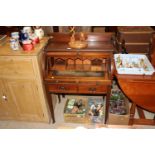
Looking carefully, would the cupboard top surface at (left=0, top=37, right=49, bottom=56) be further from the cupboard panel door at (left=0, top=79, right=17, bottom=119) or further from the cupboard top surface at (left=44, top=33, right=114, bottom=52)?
the cupboard panel door at (left=0, top=79, right=17, bottom=119)

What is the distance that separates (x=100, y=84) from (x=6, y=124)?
1576 mm

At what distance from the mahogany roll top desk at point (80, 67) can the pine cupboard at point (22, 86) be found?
5.2 inches

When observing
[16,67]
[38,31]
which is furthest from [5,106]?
[38,31]

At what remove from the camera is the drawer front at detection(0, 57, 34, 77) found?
1840 millimetres

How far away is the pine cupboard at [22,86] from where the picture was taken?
6.01ft

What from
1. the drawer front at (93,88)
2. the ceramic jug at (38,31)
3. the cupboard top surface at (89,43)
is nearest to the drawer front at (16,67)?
the cupboard top surface at (89,43)

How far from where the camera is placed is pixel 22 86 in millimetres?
2039

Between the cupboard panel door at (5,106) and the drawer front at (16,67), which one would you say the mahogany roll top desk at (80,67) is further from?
the cupboard panel door at (5,106)

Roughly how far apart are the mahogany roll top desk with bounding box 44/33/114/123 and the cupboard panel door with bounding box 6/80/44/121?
201 mm

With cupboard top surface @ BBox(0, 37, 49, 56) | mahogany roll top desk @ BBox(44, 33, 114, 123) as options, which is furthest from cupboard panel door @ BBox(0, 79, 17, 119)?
mahogany roll top desk @ BBox(44, 33, 114, 123)
